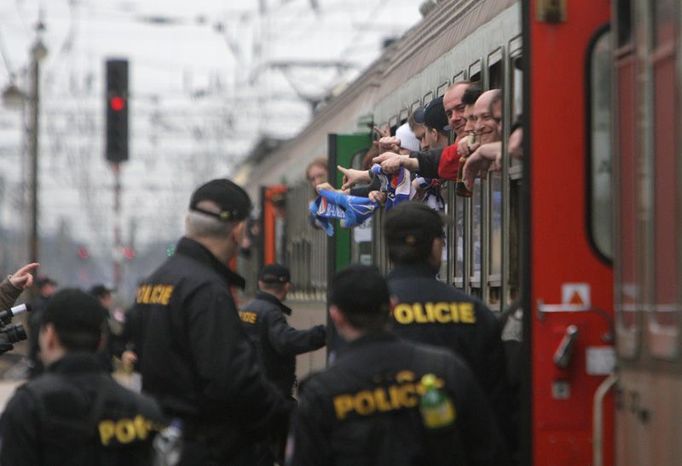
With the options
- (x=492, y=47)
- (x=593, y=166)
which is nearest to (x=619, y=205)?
(x=593, y=166)

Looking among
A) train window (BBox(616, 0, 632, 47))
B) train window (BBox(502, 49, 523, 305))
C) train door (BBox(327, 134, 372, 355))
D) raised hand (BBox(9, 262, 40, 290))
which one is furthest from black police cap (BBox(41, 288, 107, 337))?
train door (BBox(327, 134, 372, 355))

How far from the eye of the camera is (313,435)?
5.07 metres

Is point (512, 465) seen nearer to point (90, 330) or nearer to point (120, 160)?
point (90, 330)

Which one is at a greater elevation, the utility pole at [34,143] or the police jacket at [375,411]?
the utility pole at [34,143]

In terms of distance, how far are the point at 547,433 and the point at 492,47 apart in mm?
2885

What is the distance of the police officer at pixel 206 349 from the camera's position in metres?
6.39

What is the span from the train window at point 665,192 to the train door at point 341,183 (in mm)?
6007

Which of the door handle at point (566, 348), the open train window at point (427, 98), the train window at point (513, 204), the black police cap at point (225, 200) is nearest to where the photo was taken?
the door handle at point (566, 348)

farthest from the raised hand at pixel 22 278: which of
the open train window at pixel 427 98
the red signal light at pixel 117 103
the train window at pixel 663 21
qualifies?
the red signal light at pixel 117 103

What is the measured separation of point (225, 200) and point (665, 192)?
1.96m

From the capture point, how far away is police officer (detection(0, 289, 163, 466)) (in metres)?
5.29

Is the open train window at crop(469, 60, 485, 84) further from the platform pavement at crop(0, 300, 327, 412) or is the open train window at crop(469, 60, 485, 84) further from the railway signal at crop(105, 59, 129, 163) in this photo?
the railway signal at crop(105, 59, 129, 163)

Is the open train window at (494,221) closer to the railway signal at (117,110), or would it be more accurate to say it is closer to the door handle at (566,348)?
the door handle at (566,348)

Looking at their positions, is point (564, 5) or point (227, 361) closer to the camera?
point (564, 5)
